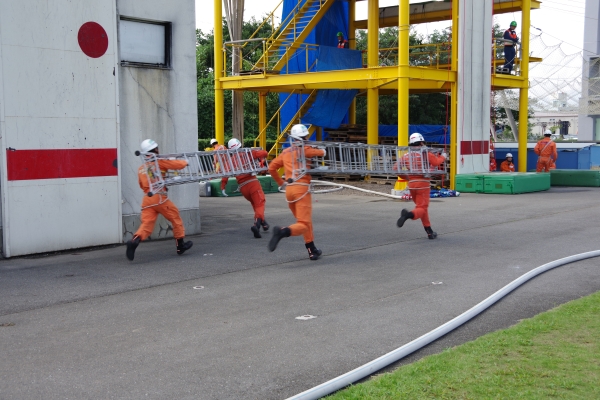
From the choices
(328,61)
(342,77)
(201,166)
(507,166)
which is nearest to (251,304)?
(201,166)

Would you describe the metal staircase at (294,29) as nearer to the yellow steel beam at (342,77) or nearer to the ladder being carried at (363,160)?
the yellow steel beam at (342,77)

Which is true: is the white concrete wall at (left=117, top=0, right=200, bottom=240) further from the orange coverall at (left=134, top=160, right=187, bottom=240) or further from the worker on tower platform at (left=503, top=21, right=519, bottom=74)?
the worker on tower platform at (left=503, top=21, right=519, bottom=74)

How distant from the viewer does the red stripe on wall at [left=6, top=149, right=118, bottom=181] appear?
11.3 m

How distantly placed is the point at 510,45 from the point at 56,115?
Answer: 20.3 metres

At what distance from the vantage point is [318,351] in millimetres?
6336

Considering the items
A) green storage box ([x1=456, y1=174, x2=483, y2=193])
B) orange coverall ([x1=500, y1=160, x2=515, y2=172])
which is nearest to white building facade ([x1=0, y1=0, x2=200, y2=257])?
green storage box ([x1=456, y1=174, x2=483, y2=193])

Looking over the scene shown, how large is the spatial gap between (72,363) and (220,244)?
6921mm

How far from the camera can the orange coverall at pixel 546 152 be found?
26.4m

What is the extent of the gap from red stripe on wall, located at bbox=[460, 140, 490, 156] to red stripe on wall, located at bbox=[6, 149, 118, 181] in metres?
15.0

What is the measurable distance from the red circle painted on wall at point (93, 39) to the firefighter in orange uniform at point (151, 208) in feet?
7.74

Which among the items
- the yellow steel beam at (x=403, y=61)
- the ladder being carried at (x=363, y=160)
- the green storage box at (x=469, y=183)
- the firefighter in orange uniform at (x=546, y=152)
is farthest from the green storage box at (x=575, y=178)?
the ladder being carried at (x=363, y=160)

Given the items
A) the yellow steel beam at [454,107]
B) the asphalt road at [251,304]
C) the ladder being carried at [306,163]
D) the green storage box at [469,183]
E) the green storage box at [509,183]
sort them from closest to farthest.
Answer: the asphalt road at [251,304]
the ladder being carried at [306,163]
the green storage box at [509,183]
the green storage box at [469,183]
the yellow steel beam at [454,107]

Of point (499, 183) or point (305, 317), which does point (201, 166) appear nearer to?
point (305, 317)

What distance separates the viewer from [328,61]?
27094mm
